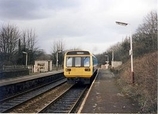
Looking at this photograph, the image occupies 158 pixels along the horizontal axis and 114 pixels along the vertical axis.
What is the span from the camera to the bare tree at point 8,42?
5889 cm

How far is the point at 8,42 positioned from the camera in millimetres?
61969

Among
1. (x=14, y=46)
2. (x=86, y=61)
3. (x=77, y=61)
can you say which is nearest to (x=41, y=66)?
(x=14, y=46)

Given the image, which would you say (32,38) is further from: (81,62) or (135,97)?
(135,97)

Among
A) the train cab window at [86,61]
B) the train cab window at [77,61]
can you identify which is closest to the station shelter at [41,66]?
the train cab window at [77,61]

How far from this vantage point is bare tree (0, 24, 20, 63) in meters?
58.9

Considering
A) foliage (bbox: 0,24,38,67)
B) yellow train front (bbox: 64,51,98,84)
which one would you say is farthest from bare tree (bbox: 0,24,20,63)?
yellow train front (bbox: 64,51,98,84)

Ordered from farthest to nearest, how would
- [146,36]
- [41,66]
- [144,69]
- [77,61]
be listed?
[41,66], [146,36], [77,61], [144,69]

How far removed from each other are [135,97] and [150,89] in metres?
3.92

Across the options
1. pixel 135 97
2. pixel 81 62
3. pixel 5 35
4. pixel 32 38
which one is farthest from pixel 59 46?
pixel 135 97

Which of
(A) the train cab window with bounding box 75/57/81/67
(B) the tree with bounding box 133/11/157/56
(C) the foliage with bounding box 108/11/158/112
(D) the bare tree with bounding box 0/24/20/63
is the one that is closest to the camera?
(C) the foliage with bounding box 108/11/158/112

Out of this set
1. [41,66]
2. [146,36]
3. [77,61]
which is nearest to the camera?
[77,61]

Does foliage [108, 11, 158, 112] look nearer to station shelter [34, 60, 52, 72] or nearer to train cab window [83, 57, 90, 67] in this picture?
train cab window [83, 57, 90, 67]

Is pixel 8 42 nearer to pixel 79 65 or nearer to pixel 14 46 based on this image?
pixel 14 46

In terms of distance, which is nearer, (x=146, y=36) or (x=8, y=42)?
(x=146, y=36)
